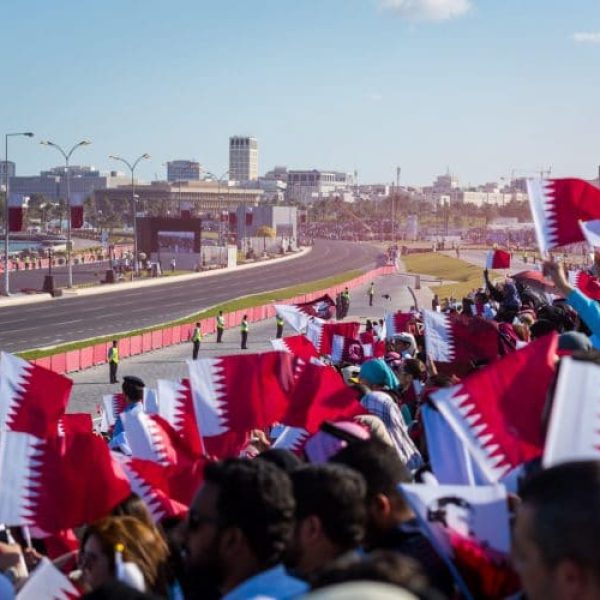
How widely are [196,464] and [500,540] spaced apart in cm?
238

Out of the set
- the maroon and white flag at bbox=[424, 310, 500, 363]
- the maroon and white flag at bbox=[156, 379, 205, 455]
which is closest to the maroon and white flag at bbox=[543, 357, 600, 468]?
the maroon and white flag at bbox=[156, 379, 205, 455]

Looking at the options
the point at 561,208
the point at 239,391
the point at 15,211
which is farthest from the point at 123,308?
the point at 561,208

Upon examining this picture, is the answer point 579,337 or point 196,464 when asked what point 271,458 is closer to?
point 196,464

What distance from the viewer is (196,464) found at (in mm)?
5906

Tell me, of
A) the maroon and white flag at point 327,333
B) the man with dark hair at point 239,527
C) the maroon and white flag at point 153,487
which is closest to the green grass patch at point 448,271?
the maroon and white flag at point 327,333

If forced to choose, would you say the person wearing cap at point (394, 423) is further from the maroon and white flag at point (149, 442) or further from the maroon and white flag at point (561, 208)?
the maroon and white flag at point (561, 208)

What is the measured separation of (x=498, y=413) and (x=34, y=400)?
3211 mm

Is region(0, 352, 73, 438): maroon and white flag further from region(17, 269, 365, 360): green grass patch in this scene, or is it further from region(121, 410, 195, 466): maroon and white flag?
region(17, 269, 365, 360): green grass patch

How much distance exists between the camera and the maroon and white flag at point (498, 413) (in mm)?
4609

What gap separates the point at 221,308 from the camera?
54.8m

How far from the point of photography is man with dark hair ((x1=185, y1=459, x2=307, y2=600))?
11.9 ft

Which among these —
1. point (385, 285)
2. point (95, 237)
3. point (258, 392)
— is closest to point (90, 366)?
point (258, 392)

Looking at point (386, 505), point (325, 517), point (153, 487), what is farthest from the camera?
point (153, 487)

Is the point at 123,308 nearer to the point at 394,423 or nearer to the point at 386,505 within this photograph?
the point at 394,423
